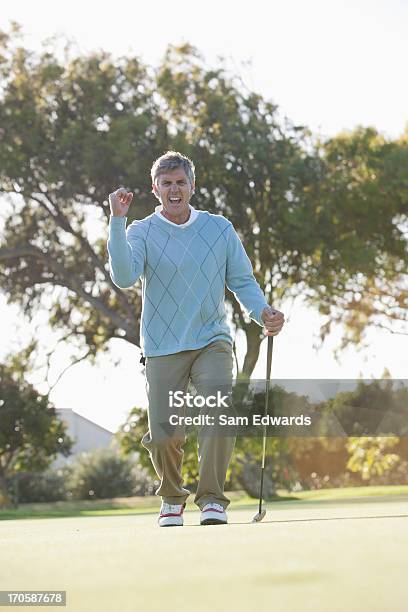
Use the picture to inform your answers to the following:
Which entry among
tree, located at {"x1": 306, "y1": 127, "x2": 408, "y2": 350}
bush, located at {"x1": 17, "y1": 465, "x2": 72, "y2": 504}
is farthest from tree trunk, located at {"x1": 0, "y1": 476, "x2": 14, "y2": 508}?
tree, located at {"x1": 306, "y1": 127, "x2": 408, "y2": 350}

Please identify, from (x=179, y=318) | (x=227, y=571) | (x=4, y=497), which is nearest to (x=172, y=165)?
(x=179, y=318)

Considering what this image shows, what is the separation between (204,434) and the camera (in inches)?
221

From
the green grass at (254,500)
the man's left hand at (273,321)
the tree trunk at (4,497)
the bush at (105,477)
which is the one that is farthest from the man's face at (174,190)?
the bush at (105,477)

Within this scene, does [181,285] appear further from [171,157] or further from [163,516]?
[163,516]

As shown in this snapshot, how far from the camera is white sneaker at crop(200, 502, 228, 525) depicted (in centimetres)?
540

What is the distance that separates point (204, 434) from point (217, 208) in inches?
673

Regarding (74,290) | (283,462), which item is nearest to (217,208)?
(74,290)

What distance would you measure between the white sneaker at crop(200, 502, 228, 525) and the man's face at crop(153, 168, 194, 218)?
4.86 ft

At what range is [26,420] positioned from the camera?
23.4 meters

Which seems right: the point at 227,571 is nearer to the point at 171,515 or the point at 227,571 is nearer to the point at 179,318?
the point at 171,515

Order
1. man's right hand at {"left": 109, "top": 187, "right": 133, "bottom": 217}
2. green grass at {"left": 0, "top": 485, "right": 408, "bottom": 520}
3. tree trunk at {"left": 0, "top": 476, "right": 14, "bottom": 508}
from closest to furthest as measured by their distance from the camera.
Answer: man's right hand at {"left": 109, "top": 187, "right": 133, "bottom": 217} → green grass at {"left": 0, "top": 485, "right": 408, "bottom": 520} → tree trunk at {"left": 0, "top": 476, "right": 14, "bottom": 508}

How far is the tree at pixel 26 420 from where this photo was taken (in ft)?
76.7

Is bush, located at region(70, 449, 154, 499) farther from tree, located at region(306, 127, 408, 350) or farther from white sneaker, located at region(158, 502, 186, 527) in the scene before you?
white sneaker, located at region(158, 502, 186, 527)

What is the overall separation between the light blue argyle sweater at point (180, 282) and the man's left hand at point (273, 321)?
0.26 feet
